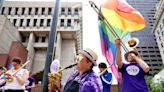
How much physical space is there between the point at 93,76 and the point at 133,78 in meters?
1.41

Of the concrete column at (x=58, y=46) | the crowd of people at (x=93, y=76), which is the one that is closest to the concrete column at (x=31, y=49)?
the concrete column at (x=58, y=46)

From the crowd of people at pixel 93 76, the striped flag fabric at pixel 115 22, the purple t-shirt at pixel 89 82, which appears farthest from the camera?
the striped flag fabric at pixel 115 22

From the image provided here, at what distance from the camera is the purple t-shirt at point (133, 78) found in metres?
4.13

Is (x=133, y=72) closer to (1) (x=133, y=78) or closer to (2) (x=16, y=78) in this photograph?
(1) (x=133, y=78)

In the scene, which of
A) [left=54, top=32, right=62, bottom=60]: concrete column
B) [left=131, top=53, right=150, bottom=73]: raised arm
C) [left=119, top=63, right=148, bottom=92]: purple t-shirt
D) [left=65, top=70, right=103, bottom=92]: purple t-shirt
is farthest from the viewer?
[left=54, top=32, right=62, bottom=60]: concrete column

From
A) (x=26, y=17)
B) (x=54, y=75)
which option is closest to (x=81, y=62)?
(x=54, y=75)

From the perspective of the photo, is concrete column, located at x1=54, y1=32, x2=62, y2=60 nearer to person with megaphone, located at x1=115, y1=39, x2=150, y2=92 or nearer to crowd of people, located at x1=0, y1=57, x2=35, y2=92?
crowd of people, located at x1=0, y1=57, x2=35, y2=92

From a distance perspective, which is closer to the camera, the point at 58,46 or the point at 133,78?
the point at 133,78

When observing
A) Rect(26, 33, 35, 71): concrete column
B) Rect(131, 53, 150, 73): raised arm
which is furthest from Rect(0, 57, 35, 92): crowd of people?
Rect(26, 33, 35, 71): concrete column

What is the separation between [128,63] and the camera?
4531 millimetres

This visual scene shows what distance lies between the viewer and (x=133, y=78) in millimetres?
4254

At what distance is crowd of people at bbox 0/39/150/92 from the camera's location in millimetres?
2975

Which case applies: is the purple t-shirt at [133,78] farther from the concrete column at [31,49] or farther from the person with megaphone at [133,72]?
the concrete column at [31,49]

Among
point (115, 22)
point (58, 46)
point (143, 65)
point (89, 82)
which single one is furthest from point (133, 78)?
point (58, 46)
